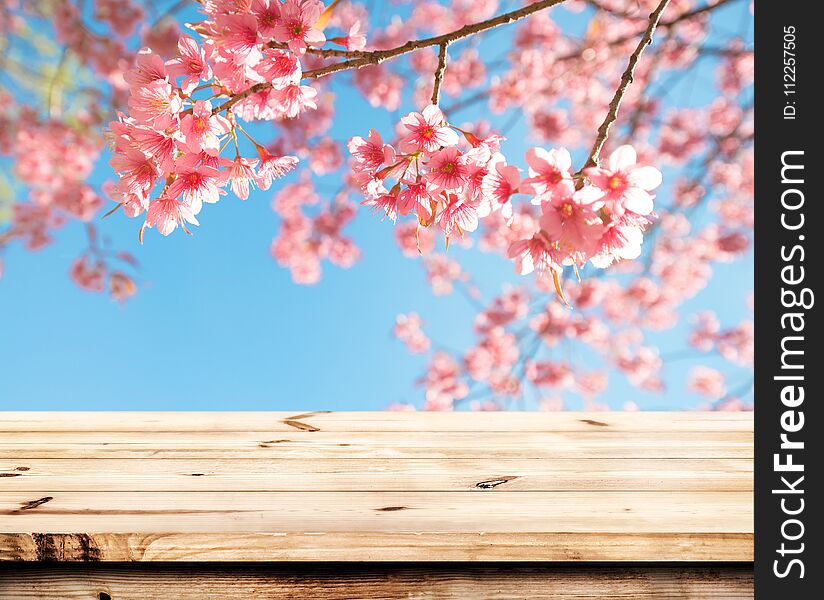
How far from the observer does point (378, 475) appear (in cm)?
94

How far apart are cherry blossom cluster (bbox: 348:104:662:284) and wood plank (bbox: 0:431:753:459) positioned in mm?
407

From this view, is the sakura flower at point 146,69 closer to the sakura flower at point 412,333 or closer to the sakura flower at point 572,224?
the sakura flower at point 572,224

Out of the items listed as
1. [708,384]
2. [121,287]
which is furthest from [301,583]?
[708,384]

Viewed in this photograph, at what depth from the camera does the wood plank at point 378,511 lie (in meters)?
0.71

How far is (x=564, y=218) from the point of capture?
2.27 ft

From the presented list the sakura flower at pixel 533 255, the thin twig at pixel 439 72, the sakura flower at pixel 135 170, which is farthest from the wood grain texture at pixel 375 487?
the thin twig at pixel 439 72

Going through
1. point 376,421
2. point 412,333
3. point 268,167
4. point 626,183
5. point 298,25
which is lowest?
point 376,421

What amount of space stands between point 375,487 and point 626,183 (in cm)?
49

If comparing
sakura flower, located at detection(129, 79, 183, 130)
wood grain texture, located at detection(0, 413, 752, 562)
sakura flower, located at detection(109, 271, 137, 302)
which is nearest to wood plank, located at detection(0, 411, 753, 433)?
wood grain texture, located at detection(0, 413, 752, 562)

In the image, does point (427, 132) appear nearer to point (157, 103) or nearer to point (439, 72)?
point (439, 72)
